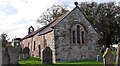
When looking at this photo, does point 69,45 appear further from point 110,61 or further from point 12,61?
point 110,61

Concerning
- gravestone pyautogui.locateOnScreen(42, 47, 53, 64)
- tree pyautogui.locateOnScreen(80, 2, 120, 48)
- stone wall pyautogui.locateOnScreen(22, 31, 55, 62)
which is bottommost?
gravestone pyautogui.locateOnScreen(42, 47, 53, 64)

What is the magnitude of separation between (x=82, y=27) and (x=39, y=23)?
30.4m

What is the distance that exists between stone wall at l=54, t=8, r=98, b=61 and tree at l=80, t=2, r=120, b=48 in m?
23.5

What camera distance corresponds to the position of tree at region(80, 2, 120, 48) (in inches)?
2489

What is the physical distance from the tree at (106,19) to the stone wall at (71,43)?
23.5 meters

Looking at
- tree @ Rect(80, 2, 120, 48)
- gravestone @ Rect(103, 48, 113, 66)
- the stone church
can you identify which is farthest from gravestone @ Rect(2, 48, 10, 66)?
tree @ Rect(80, 2, 120, 48)

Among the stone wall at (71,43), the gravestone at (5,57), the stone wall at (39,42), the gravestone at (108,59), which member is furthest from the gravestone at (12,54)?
the stone wall at (39,42)

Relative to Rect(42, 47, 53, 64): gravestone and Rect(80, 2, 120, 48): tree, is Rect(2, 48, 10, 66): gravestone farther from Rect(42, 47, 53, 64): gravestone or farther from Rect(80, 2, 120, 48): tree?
Rect(80, 2, 120, 48): tree

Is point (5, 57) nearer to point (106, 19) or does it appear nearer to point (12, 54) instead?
point (12, 54)

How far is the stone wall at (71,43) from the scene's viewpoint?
3756 cm

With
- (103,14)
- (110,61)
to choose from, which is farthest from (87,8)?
(110,61)

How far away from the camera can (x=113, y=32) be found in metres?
65.6

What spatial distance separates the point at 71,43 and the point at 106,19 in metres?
27.7

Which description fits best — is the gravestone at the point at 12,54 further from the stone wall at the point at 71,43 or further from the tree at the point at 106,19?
the tree at the point at 106,19
